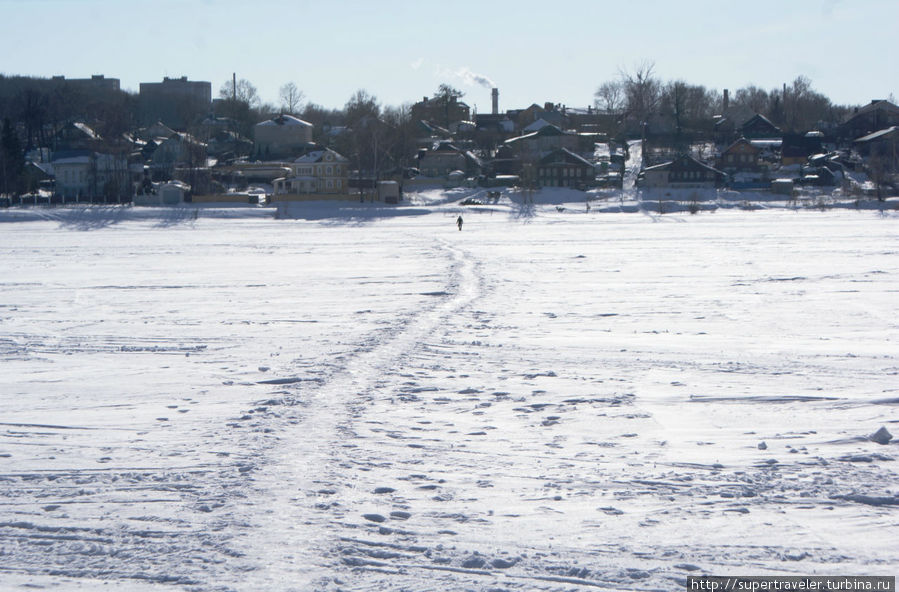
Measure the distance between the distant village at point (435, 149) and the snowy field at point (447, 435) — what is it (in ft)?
150

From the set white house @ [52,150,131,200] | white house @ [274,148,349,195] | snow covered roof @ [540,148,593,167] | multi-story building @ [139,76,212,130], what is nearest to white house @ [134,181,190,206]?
white house @ [52,150,131,200]

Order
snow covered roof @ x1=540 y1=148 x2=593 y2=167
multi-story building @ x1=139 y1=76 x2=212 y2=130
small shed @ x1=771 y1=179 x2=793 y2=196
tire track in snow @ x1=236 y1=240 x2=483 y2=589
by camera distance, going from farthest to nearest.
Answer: multi-story building @ x1=139 y1=76 x2=212 y2=130, snow covered roof @ x1=540 y1=148 x2=593 y2=167, small shed @ x1=771 y1=179 x2=793 y2=196, tire track in snow @ x1=236 y1=240 x2=483 y2=589

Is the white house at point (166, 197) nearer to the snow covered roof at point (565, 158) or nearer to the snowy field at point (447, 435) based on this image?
the snow covered roof at point (565, 158)

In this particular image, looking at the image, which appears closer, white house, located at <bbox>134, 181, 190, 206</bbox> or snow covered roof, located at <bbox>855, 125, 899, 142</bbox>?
white house, located at <bbox>134, 181, 190, 206</bbox>

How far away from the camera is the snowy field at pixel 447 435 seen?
219 inches

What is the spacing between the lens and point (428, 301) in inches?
693

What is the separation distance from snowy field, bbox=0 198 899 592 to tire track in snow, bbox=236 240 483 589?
3 cm

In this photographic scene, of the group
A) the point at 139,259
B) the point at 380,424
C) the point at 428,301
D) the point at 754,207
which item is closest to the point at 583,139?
the point at 754,207

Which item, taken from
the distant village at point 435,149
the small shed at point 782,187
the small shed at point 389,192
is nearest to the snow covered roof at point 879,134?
the distant village at point 435,149

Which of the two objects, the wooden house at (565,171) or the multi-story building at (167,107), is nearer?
the wooden house at (565,171)

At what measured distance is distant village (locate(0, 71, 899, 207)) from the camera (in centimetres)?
6700

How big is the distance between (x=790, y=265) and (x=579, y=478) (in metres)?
18.5

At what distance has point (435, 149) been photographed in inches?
3110

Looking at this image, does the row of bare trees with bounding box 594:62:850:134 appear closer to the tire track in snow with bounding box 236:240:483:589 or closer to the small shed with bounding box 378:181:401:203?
the small shed with bounding box 378:181:401:203
